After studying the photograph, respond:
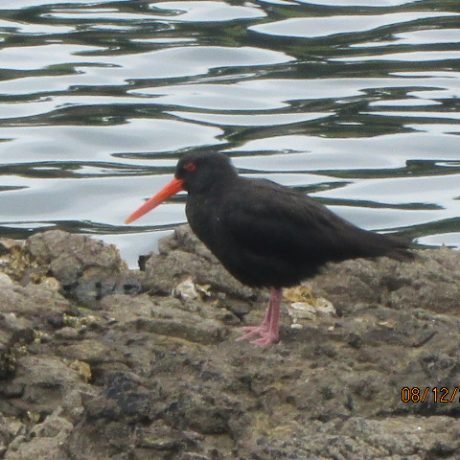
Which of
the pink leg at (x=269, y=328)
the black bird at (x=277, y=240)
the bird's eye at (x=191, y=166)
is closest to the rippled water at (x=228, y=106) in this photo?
the bird's eye at (x=191, y=166)

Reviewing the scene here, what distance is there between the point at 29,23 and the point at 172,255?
14.4m

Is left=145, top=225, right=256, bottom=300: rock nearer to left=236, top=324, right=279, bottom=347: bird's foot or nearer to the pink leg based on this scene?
the pink leg

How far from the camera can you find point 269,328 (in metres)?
7.64

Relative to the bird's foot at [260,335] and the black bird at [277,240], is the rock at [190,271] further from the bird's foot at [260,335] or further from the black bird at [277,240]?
the bird's foot at [260,335]

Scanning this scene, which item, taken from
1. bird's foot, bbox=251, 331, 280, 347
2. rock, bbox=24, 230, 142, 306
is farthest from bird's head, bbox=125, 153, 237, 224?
bird's foot, bbox=251, 331, 280, 347

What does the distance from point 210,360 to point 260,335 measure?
828mm

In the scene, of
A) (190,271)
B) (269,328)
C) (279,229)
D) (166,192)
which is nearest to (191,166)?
(166,192)

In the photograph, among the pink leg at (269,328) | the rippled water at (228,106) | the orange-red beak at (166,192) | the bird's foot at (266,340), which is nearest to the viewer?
the bird's foot at (266,340)

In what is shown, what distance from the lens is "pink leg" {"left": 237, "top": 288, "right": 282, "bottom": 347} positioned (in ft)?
24.3

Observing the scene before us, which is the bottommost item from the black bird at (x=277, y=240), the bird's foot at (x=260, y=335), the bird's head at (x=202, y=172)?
the bird's foot at (x=260, y=335)

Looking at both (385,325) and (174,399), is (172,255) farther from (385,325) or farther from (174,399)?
(174,399)

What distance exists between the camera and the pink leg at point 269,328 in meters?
7.39

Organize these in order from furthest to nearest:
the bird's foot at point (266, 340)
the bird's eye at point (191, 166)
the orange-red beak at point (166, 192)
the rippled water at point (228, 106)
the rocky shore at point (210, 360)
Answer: the rippled water at point (228, 106), the orange-red beak at point (166, 192), the bird's eye at point (191, 166), the bird's foot at point (266, 340), the rocky shore at point (210, 360)

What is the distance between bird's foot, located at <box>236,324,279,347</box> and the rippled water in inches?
212
